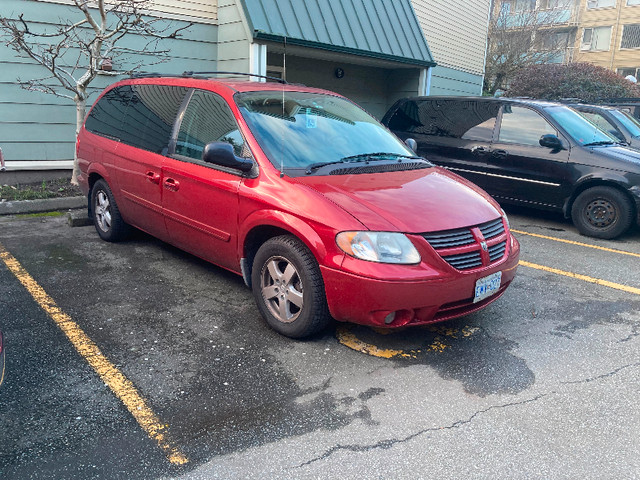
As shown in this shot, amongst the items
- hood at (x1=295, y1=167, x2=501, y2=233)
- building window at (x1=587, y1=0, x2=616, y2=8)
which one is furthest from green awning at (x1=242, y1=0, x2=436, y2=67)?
building window at (x1=587, y1=0, x2=616, y2=8)

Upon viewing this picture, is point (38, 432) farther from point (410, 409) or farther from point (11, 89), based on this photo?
point (11, 89)

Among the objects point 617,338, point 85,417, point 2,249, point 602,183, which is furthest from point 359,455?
point 602,183

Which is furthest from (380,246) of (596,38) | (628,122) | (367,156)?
(596,38)

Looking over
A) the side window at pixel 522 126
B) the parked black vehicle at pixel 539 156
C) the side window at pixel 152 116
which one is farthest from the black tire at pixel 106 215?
the side window at pixel 522 126

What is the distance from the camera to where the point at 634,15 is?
117ft

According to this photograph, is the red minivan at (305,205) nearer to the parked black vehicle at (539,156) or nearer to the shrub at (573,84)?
the parked black vehicle at (539,156)

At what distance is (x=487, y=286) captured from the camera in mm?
3705

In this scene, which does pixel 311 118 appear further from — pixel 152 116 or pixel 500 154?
pixel 500 154

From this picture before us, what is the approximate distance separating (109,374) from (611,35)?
4169 centimetres

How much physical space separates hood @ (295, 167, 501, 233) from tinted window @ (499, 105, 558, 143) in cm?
384

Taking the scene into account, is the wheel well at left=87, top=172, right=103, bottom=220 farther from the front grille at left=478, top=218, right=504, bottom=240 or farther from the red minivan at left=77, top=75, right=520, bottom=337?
the front grille at left=478, top=218, right=504, bottom=240

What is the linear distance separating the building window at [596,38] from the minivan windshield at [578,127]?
3474cm

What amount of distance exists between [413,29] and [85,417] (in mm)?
11526

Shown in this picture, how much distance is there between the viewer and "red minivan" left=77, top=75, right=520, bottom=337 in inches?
135
